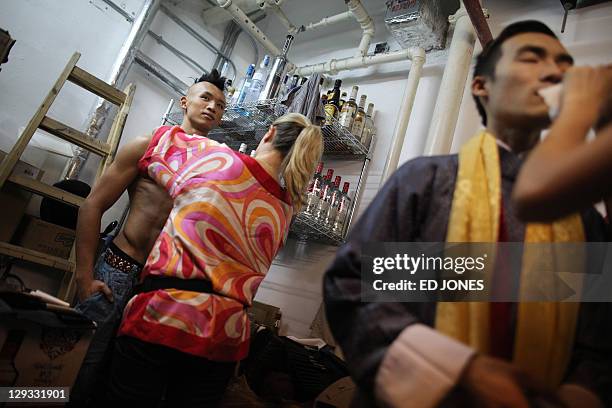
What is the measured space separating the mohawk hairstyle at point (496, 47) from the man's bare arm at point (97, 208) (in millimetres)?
925

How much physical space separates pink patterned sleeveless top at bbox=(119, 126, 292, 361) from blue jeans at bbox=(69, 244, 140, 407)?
182mm

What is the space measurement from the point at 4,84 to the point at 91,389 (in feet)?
6.88

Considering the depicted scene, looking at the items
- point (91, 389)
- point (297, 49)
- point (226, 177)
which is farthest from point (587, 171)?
point (297, 49)

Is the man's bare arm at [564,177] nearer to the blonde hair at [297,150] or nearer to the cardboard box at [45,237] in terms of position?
the blonde hair at [297,150]

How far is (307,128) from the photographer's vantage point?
3.47 feet

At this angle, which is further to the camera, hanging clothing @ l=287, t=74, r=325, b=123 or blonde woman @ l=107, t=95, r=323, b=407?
hanging clothing @ l=287, t=74, r=325, b=123

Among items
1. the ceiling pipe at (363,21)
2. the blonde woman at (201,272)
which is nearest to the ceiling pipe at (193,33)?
the ceiling pipe at (363,21)

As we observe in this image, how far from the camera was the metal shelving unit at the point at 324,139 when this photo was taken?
2.02 metres

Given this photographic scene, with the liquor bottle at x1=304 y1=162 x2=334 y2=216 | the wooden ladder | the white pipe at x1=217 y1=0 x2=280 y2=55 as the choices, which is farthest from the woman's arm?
the white pipe at x1=217 y1=0 x2=280 y2=55

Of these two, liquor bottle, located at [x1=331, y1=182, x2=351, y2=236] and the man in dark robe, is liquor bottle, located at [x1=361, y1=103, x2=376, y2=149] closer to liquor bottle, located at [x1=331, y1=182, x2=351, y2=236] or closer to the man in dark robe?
liquor bottle, located at [x1=331, y1=182, x2=351, y2=236]

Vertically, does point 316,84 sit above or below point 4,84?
above

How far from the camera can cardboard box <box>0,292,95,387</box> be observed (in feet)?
2.48

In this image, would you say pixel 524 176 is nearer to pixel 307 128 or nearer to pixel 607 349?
pixel 607 349

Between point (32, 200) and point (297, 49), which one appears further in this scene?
point (297, 49)
